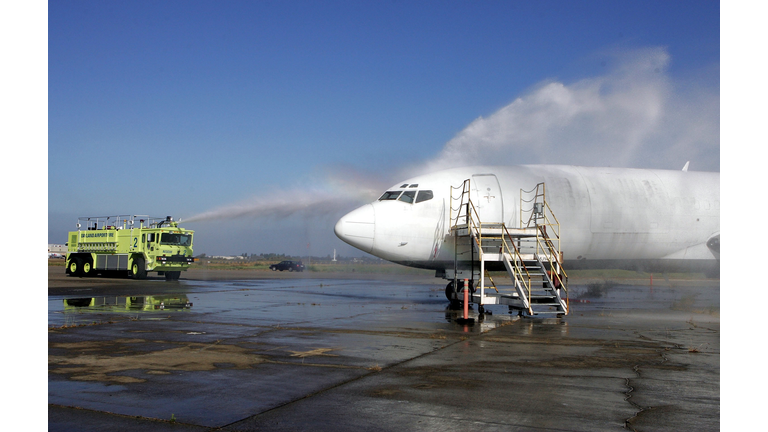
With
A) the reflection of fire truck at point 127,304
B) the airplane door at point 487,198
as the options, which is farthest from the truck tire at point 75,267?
the airplane door at point 487,198

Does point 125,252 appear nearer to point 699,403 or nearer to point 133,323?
point 133,323

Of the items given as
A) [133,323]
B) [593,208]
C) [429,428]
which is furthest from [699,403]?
[593,208]

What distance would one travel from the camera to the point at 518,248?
687 inches

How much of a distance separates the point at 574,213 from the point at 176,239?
23.5 meters

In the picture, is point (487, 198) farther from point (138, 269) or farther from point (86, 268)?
point (86, 268)

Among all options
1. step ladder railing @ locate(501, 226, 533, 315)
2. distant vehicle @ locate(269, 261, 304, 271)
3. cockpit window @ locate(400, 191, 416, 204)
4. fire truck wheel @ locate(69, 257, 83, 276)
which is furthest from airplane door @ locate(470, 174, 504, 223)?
distant vehicle @ locate(269, 261, 304, 271)

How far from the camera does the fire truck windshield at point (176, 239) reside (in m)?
32.5

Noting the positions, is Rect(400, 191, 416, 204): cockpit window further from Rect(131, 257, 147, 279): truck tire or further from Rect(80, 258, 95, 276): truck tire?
Rect(80, 258, 95, 276): truck tire

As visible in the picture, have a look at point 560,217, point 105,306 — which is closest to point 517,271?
point 560,217

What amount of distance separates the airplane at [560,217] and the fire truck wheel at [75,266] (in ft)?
88.3

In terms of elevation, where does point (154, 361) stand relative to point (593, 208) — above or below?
below

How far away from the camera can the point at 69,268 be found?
123ft

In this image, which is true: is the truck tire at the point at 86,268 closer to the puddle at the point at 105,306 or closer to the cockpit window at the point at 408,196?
the puddle at the point at 105,306
